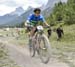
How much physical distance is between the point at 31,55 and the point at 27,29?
168cm

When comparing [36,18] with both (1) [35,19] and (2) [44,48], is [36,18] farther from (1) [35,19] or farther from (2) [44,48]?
(2) [44,48]

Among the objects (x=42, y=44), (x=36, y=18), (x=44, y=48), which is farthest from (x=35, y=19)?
(x=44, y=48)

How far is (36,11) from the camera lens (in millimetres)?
13438

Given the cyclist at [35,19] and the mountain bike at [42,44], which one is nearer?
the mountain bike at [42,44]

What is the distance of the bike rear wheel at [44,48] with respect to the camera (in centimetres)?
1288

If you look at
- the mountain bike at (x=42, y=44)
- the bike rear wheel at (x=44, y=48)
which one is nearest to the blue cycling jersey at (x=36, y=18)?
the mountain bike at (x=42, y=44)

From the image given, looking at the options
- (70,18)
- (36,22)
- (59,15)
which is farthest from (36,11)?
(59,15)

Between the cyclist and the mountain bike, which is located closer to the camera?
the mountain bike

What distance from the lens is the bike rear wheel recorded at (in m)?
12.9

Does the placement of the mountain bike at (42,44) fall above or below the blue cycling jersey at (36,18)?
below

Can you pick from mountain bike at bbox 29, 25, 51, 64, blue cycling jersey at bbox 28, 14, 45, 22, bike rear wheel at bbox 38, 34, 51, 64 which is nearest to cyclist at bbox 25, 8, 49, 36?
blue cycling jersey at bbox 28, 14, 45, 22

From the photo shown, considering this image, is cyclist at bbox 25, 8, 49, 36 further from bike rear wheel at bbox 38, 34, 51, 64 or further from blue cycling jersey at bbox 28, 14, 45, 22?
bike rear wheel at bbox 38, 34, 51, 64

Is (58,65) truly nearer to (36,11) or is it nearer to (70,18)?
(36,11)

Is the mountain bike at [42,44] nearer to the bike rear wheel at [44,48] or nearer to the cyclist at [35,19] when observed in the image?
the bike rear wheel at [44,48]
